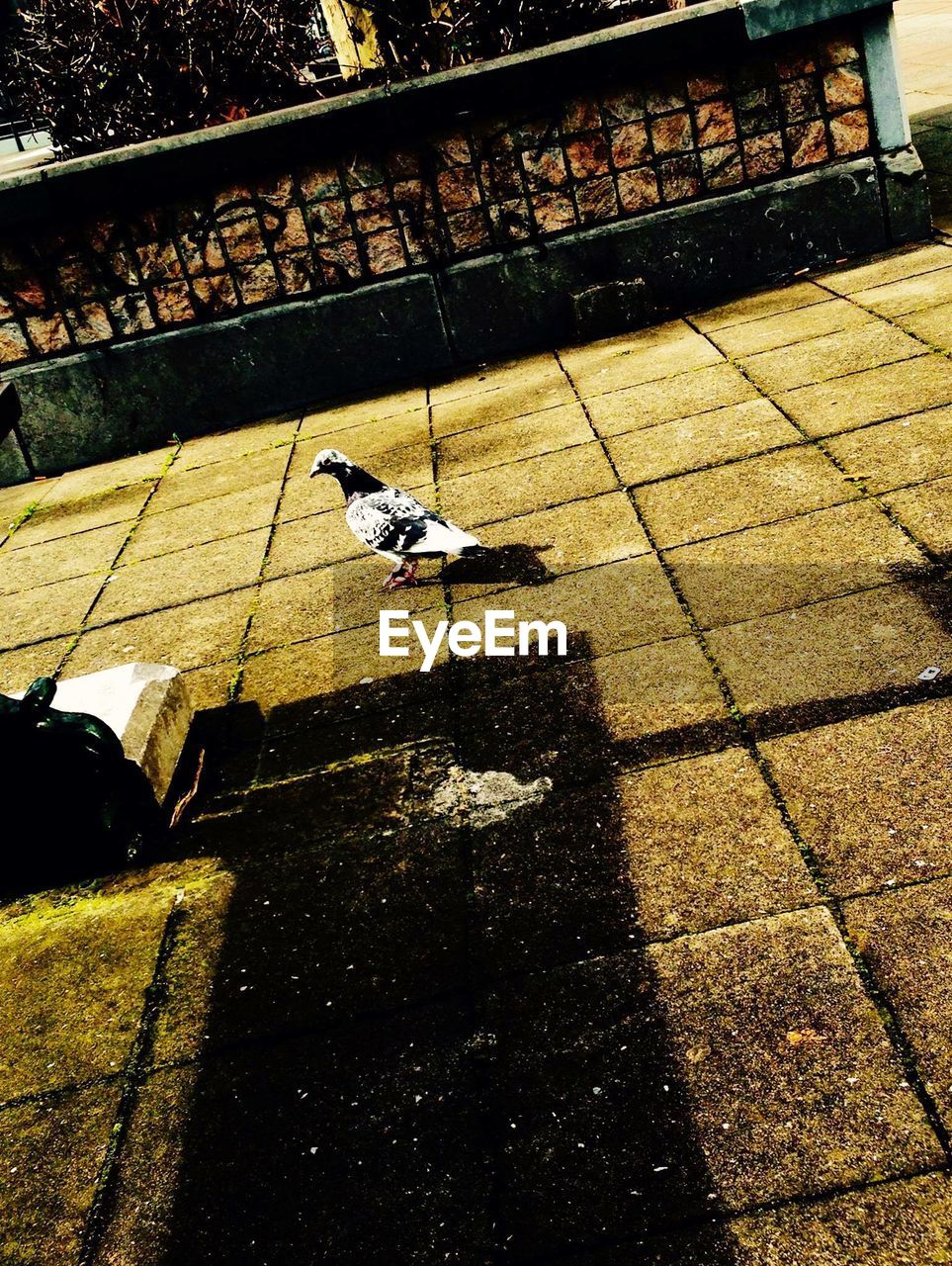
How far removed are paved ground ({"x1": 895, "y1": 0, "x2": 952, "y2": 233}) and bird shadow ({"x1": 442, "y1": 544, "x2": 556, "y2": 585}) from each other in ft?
15.2

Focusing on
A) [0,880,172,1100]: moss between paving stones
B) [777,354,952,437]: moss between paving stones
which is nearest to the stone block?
[0,880,172,1100]: moss between paving stones

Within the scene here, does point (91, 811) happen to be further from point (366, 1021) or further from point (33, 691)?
point (366, 1021)

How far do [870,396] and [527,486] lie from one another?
1.76m

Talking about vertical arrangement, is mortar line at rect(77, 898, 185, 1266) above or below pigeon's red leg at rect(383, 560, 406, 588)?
below

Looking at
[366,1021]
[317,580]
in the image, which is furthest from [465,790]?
[317,580]

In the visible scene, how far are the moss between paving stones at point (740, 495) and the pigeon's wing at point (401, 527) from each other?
0.91m

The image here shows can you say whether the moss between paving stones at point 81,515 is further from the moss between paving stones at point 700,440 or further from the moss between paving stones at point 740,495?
the moss between paving stones at point 740,495

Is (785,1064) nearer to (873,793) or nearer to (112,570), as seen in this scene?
(873,793)

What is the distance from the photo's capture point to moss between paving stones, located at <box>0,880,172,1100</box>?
294 cm

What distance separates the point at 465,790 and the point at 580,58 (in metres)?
5.48

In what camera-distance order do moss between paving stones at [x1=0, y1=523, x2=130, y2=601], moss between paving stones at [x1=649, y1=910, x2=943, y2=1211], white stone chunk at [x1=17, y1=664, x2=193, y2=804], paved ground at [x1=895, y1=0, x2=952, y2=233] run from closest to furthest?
moss between paving stones at [x1=649, y1=910, x2=943, y2=1211], white stone chunk at [x1=17, y1=664, x2=193, y2=804], moss between paving stones at [x1=0, y1=523, x2=130, y2=601], paved ground at [x1=895, y1=0, x2=952, y2=233]

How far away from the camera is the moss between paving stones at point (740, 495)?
15.9ft

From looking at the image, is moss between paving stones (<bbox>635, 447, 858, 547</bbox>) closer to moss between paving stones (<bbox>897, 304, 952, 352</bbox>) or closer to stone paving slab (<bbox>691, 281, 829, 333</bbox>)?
moss between paving stones (<bbox>897, 304, 952, 352</bbox>)

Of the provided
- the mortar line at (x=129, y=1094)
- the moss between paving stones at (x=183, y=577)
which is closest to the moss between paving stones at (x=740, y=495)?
the moss between paving stones at (x=183, y=577)
